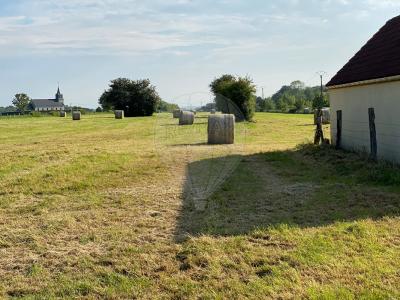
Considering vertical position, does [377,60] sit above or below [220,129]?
above

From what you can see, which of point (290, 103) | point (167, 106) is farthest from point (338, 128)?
point (290, 103)

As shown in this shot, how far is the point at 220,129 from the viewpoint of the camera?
19172 millimetres

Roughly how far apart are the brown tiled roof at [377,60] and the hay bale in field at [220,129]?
437 cm

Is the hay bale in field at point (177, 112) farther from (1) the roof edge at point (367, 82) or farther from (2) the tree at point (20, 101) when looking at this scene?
(2) the tree at point (20, 101)

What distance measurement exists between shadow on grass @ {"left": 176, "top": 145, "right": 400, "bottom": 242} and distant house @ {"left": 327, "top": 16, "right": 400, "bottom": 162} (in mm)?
880

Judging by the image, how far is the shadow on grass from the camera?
7.12 metres

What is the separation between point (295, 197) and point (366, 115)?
20.9 ft

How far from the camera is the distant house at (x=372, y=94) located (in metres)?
12.1

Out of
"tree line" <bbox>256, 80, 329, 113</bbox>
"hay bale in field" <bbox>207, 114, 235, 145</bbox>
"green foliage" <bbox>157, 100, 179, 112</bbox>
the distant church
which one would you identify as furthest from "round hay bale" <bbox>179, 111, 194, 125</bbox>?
the distant church

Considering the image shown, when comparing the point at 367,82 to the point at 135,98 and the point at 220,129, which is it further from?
the point at 135,98

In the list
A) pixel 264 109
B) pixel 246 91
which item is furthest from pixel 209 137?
pixel 264 109

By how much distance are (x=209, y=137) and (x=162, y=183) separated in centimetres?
922

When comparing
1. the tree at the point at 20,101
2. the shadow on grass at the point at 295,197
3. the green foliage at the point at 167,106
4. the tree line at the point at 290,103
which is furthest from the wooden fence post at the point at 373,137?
the tree at the point at 20,101

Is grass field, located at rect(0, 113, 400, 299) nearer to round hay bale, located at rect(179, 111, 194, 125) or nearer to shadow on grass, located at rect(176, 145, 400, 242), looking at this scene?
shadow on grass, located at rect(176, 145, 400, 242)
